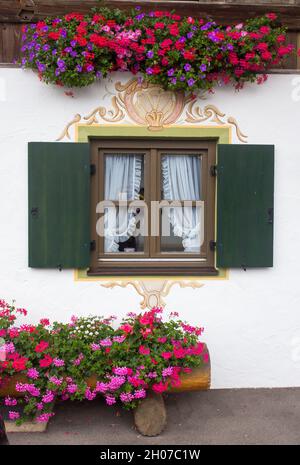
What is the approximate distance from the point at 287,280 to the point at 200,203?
1.14 m

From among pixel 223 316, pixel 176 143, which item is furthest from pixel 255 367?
pixel 176 143

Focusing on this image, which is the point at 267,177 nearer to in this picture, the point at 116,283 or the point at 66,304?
the point at 116,283

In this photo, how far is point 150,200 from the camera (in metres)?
5.22

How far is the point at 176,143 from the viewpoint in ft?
16.9

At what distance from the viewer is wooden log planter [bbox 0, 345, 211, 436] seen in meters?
4.27

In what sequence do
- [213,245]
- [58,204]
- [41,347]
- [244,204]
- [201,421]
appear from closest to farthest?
[41,347]
[201,421]
[58,204]
[244,204]
[213,245]

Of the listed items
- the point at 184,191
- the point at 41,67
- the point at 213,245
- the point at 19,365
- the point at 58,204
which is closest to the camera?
the point at 19,365

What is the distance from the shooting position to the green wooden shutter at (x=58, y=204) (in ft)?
16.2

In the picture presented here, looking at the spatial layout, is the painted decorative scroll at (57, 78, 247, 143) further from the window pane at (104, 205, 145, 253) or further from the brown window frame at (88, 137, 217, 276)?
the window pane at (104, 205, 145, 253)

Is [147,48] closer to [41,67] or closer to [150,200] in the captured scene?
[41,67]

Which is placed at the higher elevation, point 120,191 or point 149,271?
point 120,191

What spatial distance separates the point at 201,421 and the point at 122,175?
7.87 ft

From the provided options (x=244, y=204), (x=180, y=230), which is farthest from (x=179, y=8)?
(x=180, y=230)

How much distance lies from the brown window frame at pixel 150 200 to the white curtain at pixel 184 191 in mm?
78
